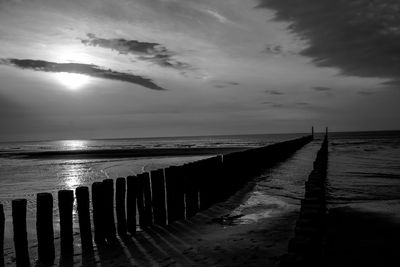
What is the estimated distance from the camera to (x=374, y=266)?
432 cm

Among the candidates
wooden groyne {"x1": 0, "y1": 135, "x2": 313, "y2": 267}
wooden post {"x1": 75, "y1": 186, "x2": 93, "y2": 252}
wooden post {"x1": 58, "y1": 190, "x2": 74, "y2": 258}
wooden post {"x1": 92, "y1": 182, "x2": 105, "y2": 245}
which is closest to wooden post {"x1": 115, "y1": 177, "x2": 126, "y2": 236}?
wooden groyne {"x1": 0, "y1": 135, "x2": 313, "y2": 267}

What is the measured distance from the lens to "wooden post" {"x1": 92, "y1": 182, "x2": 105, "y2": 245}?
564 cm

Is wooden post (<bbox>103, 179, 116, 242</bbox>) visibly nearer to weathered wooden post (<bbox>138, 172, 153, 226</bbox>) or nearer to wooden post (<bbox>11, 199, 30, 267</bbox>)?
weathered wooden post (<bbox>138, 172, 153, 226</bbox>)

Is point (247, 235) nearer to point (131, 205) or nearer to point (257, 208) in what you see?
point (131, 205)

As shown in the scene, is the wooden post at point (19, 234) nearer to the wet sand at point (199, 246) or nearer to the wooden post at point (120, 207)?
the wet sand at point (199, 246)

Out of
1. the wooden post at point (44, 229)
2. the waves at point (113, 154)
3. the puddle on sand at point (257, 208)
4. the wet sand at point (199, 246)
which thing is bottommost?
the waves at point (113, 154)

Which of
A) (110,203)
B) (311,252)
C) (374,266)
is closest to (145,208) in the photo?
(110,203)

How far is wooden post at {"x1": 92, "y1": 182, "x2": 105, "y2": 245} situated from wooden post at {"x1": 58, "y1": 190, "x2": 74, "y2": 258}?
0.47 m

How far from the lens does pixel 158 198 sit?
6801 mm

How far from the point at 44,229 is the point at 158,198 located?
7.46ft

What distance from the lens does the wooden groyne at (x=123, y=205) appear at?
4973 mm

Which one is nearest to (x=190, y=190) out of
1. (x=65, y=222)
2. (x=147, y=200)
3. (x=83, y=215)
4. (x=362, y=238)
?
(x=147, y=200)

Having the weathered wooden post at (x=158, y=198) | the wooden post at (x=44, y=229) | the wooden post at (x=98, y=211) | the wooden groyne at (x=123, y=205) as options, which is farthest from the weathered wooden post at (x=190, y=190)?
the wooden post at (x=44, y=229)

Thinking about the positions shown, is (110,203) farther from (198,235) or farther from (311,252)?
(311,252)
